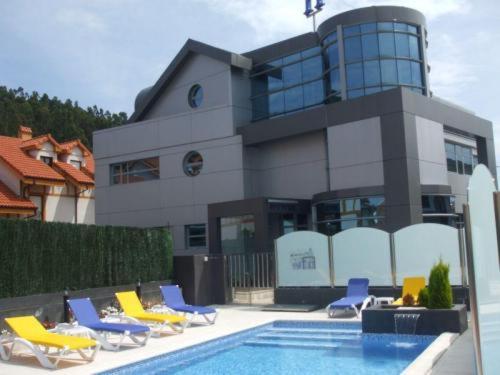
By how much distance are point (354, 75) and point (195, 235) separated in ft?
34.0

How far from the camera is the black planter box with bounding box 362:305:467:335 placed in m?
11.8

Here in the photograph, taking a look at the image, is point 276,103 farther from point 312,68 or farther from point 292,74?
point 312,68

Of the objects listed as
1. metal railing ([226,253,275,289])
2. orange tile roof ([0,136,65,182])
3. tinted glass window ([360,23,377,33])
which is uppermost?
tinted glass window ([360,23,377,33])

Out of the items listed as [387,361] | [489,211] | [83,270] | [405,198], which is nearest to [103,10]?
[83,270]

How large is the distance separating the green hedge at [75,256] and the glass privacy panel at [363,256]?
5.93 meters

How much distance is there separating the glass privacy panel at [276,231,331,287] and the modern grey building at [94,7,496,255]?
322 cm

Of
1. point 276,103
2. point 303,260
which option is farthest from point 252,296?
point 276,103

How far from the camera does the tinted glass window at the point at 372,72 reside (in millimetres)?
22703

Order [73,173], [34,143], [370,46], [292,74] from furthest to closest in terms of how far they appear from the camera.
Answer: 1. [73,173]
2. [34,143]
3. [292,74]
4. [370,46]

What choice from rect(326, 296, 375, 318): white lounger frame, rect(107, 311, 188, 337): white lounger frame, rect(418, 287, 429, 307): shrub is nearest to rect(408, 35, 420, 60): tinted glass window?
rect(326, 296, 375, 318): white lounger frame

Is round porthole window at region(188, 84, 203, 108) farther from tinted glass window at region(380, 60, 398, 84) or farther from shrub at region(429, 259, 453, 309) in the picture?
shrub at region(429, 259, 453, 309)

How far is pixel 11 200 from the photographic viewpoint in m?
30.6

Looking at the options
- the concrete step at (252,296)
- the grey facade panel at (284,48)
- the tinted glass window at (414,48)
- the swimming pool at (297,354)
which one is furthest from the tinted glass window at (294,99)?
the swimming pool at (297,354)

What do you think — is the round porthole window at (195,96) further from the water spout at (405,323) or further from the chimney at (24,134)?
the water spout at (405,323)
